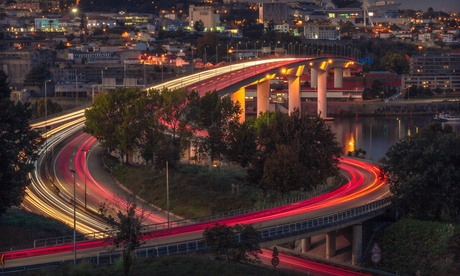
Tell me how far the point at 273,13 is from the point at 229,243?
85.0 m

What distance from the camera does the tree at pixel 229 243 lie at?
38.4 ft

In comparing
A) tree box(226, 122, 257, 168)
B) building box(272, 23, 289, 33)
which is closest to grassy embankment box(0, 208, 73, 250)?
tree box(226, 122, 257, 168)

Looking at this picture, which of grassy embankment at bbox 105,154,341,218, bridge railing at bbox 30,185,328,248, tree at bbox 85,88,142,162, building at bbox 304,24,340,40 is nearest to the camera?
bridge railing at bbox 30,185,328,248

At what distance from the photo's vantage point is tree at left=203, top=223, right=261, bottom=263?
11.7 meters

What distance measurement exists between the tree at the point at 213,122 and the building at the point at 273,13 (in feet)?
231

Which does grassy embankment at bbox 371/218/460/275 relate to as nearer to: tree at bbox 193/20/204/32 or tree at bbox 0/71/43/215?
tree at bbox 0/71/43/215

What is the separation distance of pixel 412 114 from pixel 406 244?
3317cm

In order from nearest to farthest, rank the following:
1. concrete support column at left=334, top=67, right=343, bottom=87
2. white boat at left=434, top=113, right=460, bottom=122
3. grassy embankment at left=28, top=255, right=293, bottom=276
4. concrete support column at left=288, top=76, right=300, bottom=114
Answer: grassy embankment at left=28, top=255, right=293, bottom=276 < concrete support column at left=288, top=76, right=300, bottom=114 < white boat at left=434, top=113, right=460, bottom=122 < concrete support column at left=334, top=67, right=343, bottom=87

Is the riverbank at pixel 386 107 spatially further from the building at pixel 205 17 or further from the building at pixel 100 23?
the building at pixel 205 17

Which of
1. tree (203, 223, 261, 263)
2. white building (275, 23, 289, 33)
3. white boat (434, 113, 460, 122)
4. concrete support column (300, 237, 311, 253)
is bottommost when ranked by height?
white boat (434, 113, 460, 122)

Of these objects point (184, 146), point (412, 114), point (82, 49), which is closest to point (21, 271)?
point (184, 146)

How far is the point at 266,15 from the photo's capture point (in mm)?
94062

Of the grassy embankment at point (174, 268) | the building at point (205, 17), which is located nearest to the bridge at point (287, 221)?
the grassy embankment at point (174, 268)

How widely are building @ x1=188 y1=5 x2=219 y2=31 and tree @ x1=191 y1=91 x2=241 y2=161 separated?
56.1 m
